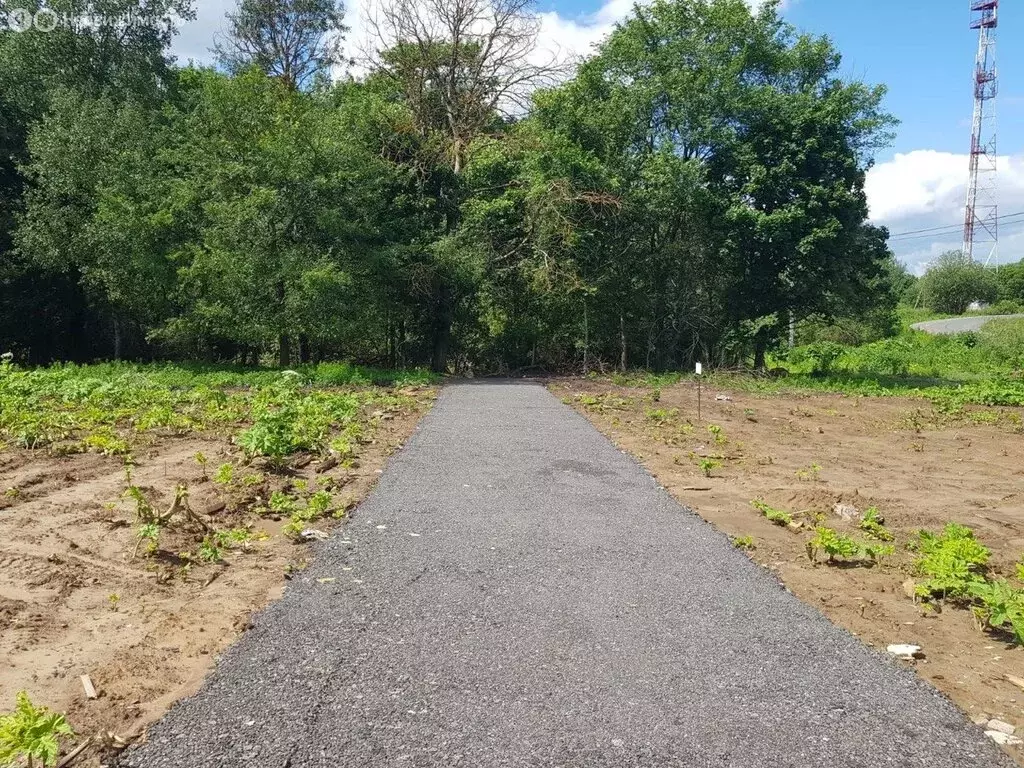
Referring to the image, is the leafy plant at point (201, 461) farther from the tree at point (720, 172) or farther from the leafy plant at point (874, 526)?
the tree at point (720, 172)

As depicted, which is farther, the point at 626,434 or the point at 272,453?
the point at 626,434

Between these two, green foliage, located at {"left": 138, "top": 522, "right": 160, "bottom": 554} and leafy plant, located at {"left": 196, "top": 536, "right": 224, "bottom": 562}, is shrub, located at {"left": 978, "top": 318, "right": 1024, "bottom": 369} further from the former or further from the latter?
green foliage, located at {"left": 138, "top": 522, "right": 160, "bottom": 554}

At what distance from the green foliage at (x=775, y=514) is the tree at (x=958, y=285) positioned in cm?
6342

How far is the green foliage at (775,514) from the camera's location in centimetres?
717

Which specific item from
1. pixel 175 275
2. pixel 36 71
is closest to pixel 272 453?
pixel 175 275

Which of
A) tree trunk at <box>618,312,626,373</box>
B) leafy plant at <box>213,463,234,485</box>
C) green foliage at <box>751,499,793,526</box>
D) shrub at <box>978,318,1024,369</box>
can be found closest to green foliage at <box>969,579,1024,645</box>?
green foliage at <box>751,499,793,526</box>

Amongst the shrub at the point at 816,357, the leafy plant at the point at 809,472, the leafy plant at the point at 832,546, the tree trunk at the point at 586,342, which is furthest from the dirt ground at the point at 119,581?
the shrub at the point at 816,357

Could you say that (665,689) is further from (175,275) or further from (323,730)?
(175,275)

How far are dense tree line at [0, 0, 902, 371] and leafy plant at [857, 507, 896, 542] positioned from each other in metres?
15.9

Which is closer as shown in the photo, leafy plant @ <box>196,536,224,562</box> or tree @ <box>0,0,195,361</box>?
leafy plant @ <box>196,536,224,562</box>

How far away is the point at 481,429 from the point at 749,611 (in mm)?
7973

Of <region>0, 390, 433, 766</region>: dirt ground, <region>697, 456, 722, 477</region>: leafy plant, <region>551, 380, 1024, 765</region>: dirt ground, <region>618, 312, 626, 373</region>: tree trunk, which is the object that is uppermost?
<region>618, 312, 626, 373</region>: tree trunk

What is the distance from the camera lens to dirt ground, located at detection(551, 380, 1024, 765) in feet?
14.8

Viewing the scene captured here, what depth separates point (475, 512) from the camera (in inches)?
284
